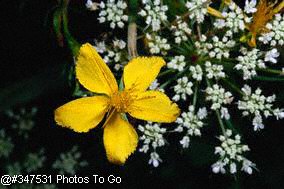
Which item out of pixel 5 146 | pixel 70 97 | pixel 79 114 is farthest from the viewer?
pixel 5 146

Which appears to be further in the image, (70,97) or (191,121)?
(70,97)

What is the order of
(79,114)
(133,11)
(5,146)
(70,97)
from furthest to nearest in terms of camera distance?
(5,146), (70,97), (133,11), (79,114)

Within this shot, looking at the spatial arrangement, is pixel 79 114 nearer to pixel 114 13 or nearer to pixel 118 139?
pixel 118 139

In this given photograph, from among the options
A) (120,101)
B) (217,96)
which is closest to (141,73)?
(120,101)

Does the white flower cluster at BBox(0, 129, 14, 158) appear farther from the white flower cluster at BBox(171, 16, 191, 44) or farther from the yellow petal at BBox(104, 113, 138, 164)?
the white flower cluster at BBox(171, 16, 191, 44)

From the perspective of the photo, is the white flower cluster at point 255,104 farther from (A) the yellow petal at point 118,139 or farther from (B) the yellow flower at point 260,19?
(A) the yellow petal at point 118,139

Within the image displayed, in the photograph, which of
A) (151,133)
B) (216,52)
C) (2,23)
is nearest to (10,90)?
(2,23)

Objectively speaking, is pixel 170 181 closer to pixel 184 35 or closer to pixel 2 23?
pixel 184 35
